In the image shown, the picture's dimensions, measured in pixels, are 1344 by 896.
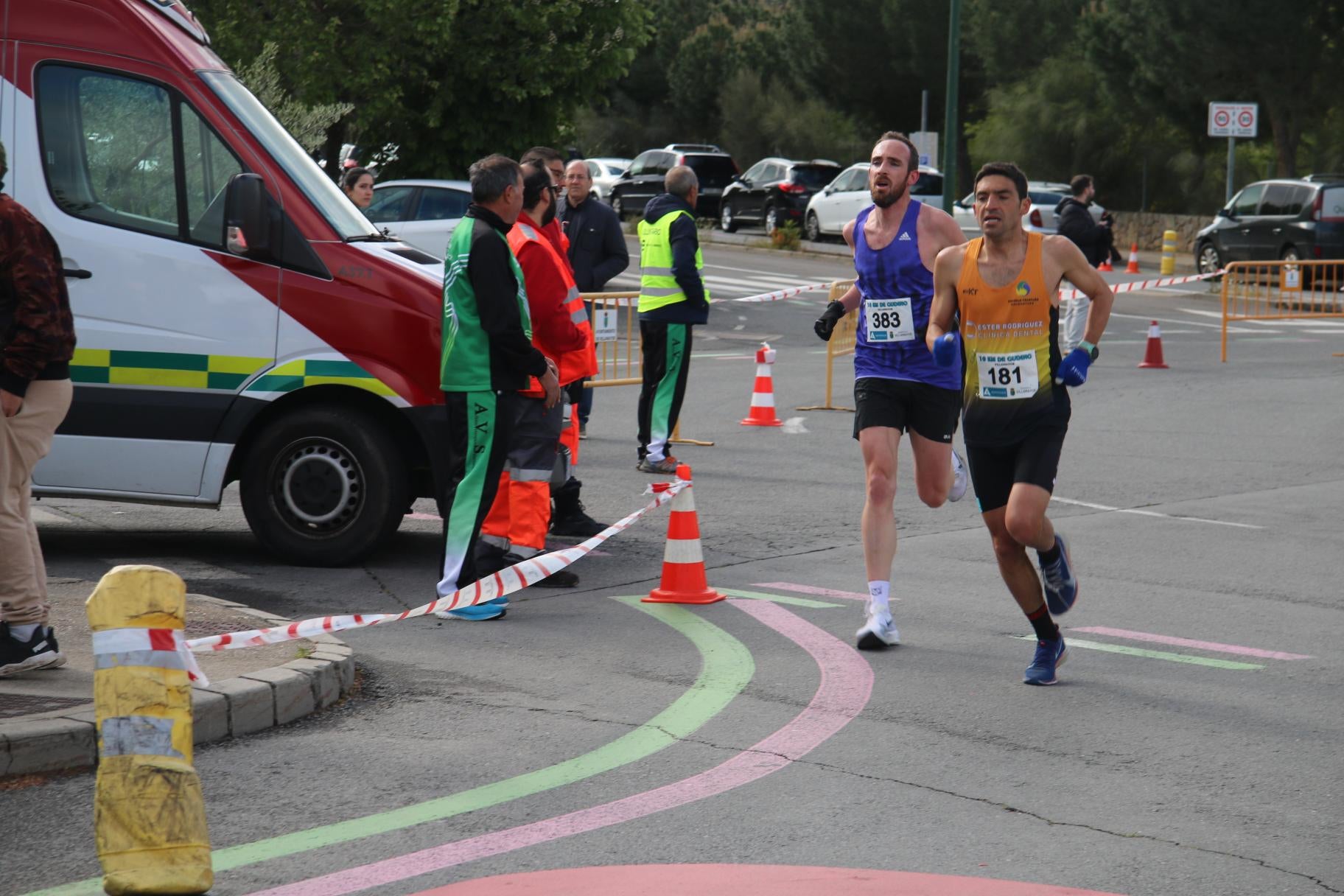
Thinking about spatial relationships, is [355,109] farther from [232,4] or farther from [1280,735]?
[1280,735]

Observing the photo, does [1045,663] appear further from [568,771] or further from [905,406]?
[568,771]

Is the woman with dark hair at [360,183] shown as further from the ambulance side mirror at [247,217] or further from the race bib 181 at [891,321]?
the race bib 181 at [891,321]

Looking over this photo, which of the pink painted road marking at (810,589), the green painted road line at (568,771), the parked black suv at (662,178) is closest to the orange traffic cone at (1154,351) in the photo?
the pink painted road marking at (810,589)

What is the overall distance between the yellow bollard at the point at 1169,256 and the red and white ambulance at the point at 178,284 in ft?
92.7

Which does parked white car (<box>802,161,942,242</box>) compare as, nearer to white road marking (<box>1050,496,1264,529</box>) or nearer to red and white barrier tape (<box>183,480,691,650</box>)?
white road marking (<box>1050,496,1264,529</box>)

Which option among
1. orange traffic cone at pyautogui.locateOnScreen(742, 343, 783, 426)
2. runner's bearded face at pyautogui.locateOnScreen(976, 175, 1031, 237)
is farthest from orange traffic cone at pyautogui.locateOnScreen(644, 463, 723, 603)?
orange traffic cone at pyautogui.locateOnScreen(742, 343, 783, 426)

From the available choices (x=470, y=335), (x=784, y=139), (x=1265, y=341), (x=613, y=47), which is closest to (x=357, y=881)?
(x=470, y=335)

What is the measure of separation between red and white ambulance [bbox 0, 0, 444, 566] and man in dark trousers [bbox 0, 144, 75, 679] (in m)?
2.15

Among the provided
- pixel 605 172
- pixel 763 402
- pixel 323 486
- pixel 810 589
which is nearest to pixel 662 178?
pixel 605 172

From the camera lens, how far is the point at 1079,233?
20.6 meters

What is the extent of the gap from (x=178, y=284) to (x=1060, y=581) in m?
4.35

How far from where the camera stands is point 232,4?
23.2 metres

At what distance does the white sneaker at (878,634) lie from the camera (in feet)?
23.3

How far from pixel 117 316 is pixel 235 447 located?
83 centimetres
